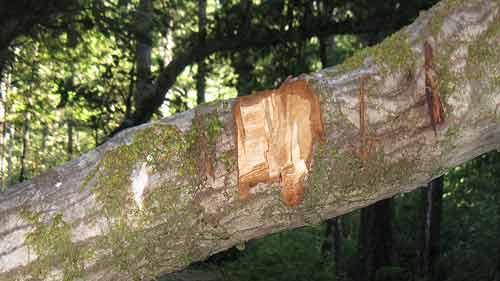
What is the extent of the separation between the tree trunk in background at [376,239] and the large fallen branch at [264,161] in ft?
28.9

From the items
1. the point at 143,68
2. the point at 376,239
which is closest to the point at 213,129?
the point at 143,68

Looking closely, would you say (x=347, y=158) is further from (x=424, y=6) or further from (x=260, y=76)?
(x=260, y=76)

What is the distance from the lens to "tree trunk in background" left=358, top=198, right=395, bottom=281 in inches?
413

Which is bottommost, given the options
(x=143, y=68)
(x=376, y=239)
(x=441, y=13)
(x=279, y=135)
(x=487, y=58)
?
(x=376, y=239)

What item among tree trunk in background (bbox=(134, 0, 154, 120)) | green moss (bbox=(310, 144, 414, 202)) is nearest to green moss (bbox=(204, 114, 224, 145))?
green moss (bbox=(310, 144, 414, 202))

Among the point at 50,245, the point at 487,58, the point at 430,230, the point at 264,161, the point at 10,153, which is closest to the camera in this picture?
the point at 50,245

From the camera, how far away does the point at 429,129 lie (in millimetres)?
1835

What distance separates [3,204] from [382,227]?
957 centimetres

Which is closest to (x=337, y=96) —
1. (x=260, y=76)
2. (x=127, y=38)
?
(x=127, y=38)

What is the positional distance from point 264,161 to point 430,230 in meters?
9.15

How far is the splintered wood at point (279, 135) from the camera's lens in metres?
1.74

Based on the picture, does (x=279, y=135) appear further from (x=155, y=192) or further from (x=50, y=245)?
(x=50, y=245)

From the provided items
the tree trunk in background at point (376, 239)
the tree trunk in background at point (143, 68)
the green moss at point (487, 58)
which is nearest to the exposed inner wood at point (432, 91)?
the green moss at point (487, 58)

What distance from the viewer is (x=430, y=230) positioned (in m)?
10.2
